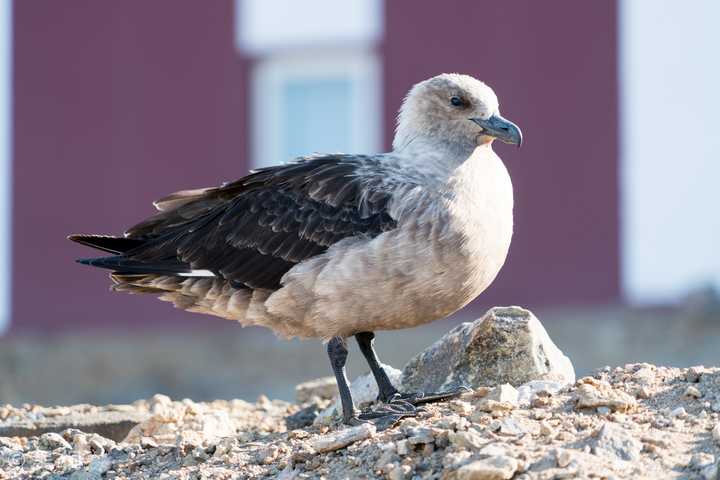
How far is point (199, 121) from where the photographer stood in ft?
59.6

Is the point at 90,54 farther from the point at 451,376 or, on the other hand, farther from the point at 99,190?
the point at 451,376

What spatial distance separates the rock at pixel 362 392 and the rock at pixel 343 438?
108 centimetres

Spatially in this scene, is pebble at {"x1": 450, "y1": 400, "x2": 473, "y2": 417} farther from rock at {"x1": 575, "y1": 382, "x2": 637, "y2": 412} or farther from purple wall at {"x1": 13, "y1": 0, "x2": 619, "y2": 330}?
purple wall at {"x1": 13, "y1": 0, "x2": 619, "y2": 330}

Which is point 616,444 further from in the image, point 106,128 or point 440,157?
point 106,128

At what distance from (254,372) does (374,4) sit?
14.8ft

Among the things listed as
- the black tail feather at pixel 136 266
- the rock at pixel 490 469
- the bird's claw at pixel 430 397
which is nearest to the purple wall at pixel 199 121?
the black tail feather at pixel 136 266

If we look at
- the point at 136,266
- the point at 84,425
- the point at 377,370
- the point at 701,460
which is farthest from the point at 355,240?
the point at 701,460

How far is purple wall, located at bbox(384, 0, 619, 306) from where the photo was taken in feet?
56.0

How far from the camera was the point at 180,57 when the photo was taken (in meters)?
18.2

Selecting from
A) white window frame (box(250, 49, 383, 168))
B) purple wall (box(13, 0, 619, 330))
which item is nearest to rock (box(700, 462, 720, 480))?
purple wall (box(13, 0, 619, 330))

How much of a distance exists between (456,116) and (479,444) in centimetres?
224

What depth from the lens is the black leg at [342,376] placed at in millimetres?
7145

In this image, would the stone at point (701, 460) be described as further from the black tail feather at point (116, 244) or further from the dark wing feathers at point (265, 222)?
the black tail feather at point (116, 244)

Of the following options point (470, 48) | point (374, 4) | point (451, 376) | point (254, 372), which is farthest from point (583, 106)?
point (451, 376)
